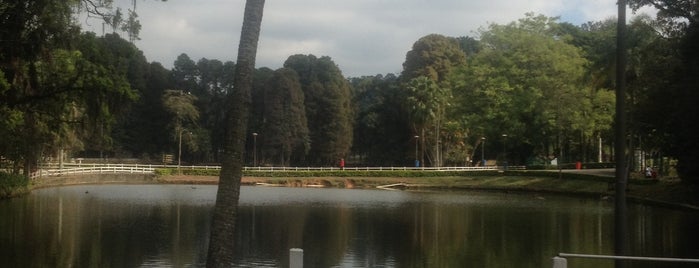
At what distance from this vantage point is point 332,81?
93.7 meters

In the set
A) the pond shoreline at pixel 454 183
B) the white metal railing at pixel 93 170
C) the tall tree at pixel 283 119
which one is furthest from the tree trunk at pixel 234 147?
the tall tree at pixel 283 119

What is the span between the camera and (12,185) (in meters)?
38.7

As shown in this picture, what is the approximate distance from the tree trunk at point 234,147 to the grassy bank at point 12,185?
3284 centimetres

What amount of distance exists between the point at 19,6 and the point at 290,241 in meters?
10.2

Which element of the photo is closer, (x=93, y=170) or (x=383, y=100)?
(x=93, y=170)

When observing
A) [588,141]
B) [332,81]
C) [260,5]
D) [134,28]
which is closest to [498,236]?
[134,28]

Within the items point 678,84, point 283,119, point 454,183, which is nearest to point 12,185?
point 678,84

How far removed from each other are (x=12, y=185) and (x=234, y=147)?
113ft

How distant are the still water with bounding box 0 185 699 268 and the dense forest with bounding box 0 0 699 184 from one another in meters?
3.36

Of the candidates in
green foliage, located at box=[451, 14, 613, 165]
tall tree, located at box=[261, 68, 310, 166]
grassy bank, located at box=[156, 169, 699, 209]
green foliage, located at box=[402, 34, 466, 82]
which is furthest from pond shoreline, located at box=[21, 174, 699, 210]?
green foliage, located at box=[402, 34, 466, 82]

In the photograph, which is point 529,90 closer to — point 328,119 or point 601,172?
point 601,172

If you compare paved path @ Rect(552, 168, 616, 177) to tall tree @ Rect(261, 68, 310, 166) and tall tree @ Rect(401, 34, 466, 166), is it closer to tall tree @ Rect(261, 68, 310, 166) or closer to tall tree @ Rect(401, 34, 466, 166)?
tall tree @ Rect(401, 34, 466, 166)

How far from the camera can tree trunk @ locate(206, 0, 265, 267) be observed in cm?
848

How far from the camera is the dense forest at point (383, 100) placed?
2117cm
